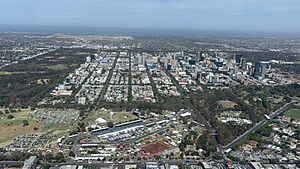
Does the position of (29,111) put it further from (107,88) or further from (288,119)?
(288,119)

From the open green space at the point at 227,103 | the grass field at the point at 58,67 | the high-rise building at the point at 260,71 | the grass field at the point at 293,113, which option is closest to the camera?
the grass field at the point at 293,113

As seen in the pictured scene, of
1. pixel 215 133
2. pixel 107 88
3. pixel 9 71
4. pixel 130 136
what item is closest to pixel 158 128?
pixel 130 136

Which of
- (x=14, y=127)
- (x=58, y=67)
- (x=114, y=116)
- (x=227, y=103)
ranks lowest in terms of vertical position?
(x=227, y=103)

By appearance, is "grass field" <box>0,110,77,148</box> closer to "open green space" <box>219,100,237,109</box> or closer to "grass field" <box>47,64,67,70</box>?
"open green space" <box>219,100,237,109</box>

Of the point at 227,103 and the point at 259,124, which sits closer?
the point at 259,124

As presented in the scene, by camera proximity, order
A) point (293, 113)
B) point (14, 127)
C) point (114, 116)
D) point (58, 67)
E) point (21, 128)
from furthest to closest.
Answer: point (58, 67)
point (293, 113)
point (114, 116)
point (14, 127)
point (21, 128)

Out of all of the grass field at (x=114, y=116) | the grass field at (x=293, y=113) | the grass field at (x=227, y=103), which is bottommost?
the grass field at (x=293, y=113)

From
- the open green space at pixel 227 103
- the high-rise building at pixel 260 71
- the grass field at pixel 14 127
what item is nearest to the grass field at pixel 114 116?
the grass field at pixel 14 127

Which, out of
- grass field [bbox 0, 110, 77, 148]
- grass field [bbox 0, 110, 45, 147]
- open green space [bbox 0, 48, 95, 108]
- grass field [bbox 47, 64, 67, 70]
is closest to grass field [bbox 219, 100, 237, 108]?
grass field [bbox 0, 110, 77, 148]

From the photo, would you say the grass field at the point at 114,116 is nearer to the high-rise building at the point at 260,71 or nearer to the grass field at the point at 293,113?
the grass field at the point at 293,113

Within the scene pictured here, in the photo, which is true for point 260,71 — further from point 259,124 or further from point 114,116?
point 114,116

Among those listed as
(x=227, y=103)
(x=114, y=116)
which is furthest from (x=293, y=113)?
(x=114, y=116)
